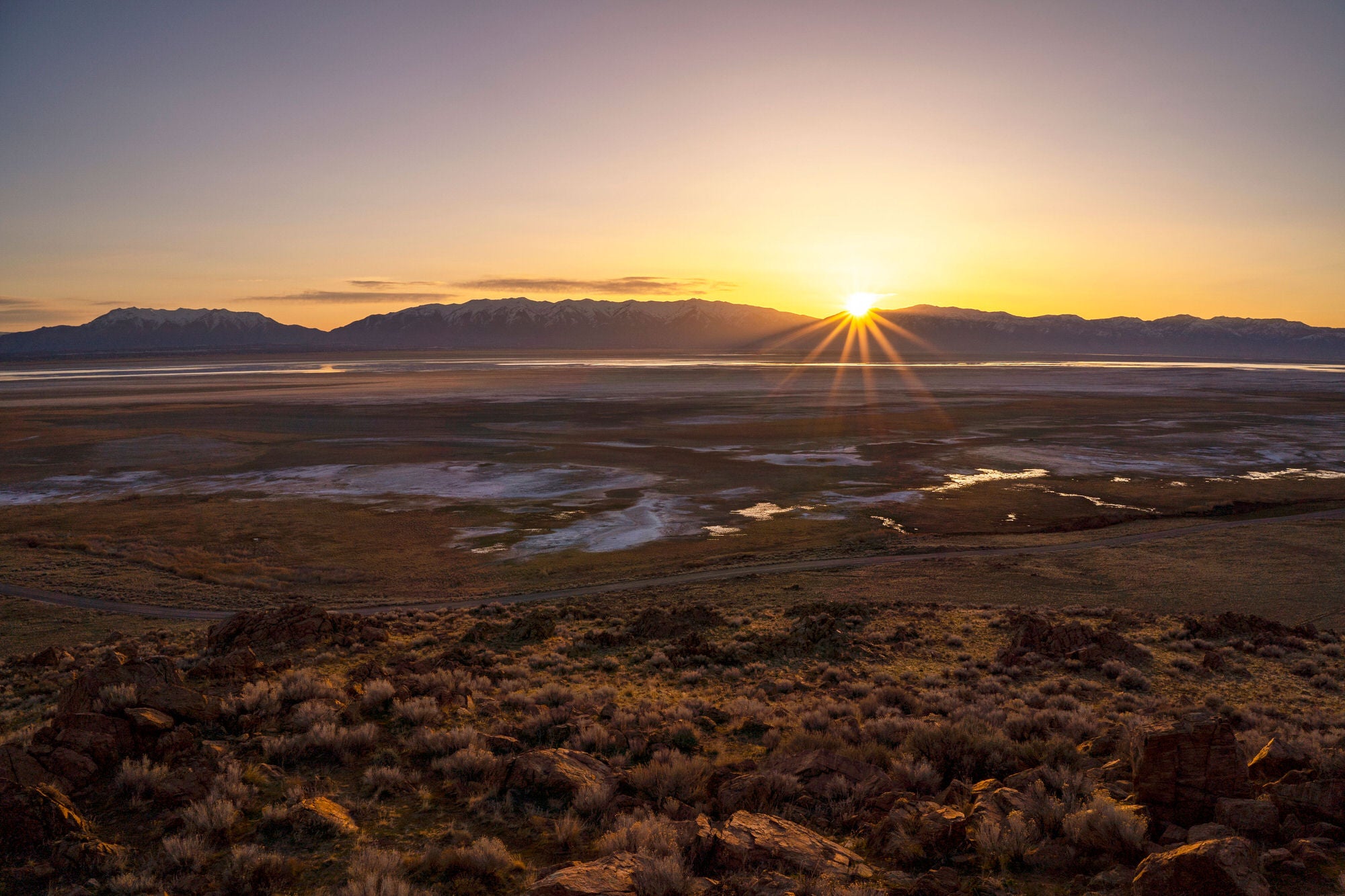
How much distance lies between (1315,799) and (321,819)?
27.1 feet

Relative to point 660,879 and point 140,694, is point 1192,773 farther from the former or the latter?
point 140,694

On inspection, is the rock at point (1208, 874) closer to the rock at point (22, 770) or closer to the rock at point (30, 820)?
the rock at point (30, 820)

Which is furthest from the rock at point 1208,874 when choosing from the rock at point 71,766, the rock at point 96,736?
the rock at point 96,736

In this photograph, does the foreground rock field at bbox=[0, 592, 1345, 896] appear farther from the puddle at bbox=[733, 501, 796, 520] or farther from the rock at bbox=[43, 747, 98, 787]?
the puddle at bbox=[733, 501, 796, 520]

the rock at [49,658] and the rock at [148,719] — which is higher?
the rock at [148,719]

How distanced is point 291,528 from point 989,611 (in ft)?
85.0

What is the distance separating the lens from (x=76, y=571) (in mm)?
23797

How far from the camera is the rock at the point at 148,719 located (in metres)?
7.80

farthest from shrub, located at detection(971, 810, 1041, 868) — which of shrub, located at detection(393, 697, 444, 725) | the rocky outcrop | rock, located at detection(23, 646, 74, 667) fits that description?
rock, located at detection(23, 646, 74, 667)

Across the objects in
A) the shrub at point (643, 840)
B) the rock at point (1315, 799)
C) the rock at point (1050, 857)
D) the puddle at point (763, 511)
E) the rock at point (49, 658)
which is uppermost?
the rock at point (1315, 799)

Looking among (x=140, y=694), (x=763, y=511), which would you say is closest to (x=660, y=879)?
(x=140, y=694)

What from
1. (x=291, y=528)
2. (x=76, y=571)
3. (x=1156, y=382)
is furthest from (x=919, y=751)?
(x=1156, y=382)

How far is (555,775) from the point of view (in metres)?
7.34

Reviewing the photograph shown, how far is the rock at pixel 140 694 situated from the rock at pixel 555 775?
390cm
